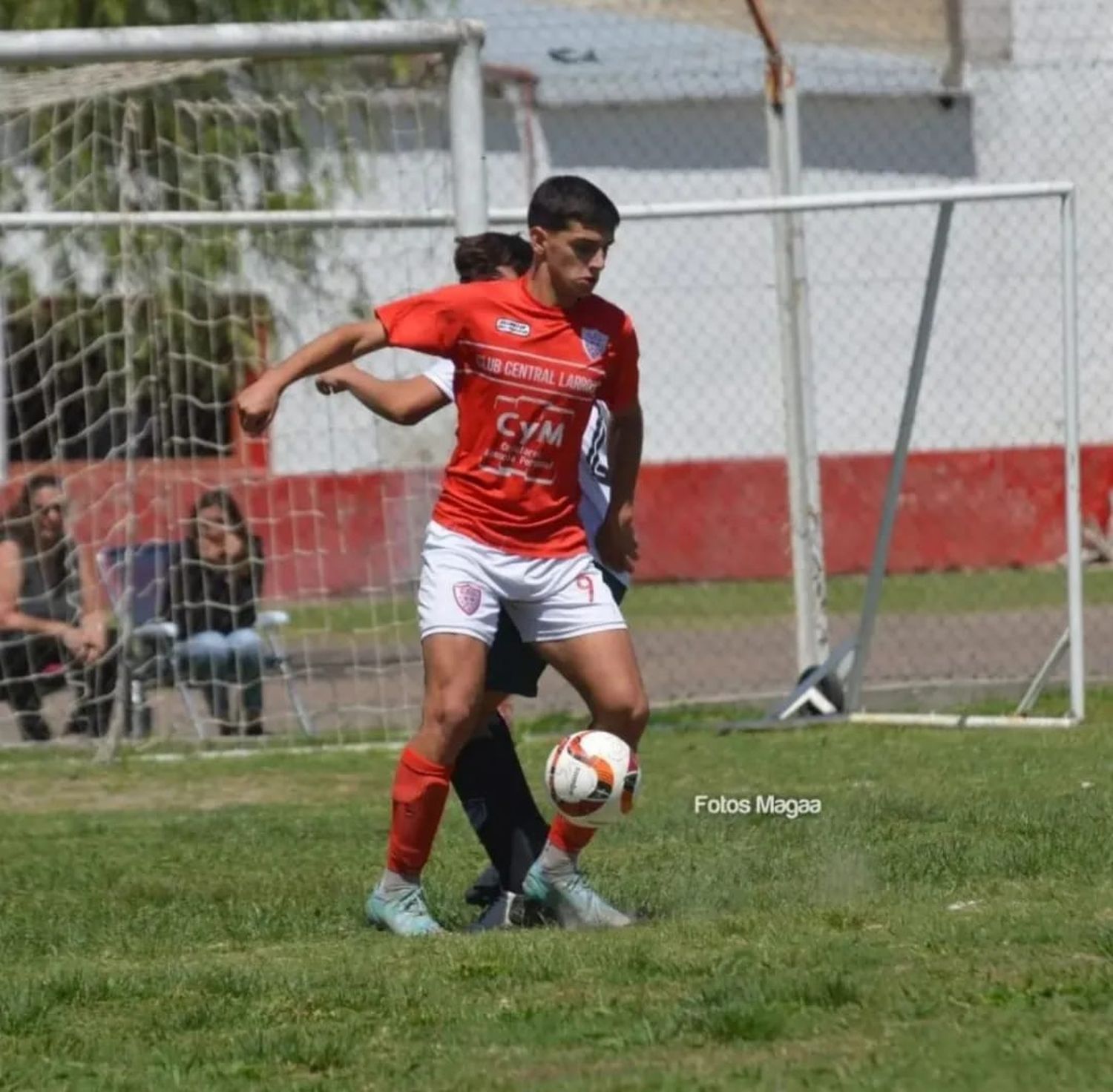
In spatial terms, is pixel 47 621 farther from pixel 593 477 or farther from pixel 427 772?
pixel 427 772

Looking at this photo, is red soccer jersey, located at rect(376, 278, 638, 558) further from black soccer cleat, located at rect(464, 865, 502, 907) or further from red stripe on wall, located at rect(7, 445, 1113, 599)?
red stripe on wall, located at rect(7, 445, 1113, 599)

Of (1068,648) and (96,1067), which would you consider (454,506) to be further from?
(1068,648)

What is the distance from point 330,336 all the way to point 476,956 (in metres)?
1.72

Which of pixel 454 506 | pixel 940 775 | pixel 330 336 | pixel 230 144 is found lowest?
pixel 940 775

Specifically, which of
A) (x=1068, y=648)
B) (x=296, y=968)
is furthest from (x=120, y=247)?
(x=296, y=968)

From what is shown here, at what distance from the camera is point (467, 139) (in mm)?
11320

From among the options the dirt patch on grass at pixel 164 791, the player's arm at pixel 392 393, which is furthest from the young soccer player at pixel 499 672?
the dirt patch on grass at pixel 164 791

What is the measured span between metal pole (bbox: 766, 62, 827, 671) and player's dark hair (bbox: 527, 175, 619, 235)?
614cm

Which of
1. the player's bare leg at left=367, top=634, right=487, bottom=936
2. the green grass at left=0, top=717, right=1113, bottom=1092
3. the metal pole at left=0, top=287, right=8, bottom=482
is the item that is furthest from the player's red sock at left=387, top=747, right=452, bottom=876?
the metal pole at left=0, top=287, right=8, bottom=482

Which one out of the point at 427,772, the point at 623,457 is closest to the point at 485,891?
the point at 427,772

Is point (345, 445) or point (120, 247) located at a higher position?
point (120, 247)

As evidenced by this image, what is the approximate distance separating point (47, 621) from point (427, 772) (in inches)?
264

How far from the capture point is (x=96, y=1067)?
5.09 metres

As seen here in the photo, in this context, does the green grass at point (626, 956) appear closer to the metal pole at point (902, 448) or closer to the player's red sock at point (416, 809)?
the player's red sock at point (416, 809)
